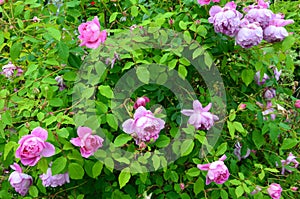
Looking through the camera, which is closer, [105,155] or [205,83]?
[105,155]

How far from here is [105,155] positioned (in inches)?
48.8

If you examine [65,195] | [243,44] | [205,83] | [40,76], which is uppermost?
[243,44]

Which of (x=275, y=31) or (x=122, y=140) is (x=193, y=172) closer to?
(x=122, y=140)

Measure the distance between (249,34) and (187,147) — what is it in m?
Result: 0.40

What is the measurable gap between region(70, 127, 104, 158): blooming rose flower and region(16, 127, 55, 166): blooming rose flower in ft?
0.25

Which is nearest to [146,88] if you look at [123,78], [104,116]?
[123,78]

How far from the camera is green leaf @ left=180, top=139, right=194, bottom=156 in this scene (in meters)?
1.29

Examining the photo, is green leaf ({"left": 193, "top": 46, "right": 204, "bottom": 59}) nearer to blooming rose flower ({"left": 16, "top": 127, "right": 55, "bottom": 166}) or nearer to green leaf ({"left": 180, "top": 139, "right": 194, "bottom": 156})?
green leaf ({"left": 180, "top": 139, "right": 194, "bottom": 156})

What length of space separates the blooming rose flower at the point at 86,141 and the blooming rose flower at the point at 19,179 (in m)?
0.28

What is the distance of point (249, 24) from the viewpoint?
1.35 m

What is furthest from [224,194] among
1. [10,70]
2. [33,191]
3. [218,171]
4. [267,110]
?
[10,70]

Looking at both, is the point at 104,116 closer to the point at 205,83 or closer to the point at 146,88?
the point at 146,88

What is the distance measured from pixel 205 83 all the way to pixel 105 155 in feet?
1.84

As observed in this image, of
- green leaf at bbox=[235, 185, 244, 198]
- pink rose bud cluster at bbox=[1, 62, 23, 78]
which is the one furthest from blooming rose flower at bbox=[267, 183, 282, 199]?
→ pink rose bud cluster at bbox=[1, 62, 23, 78]
